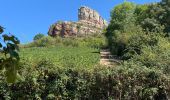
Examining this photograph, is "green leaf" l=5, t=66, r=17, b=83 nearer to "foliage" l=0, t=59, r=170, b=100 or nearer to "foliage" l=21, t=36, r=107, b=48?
"foliage" l=0, t=59, r=170, b=100

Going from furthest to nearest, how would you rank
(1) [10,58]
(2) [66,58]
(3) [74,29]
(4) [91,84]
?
(3) [74,29], (2) [66,58], (4) [91,84], (1) [10,58]

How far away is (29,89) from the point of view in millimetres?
15000

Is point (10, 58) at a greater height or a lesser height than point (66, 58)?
greater

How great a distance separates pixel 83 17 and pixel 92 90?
12800 cm

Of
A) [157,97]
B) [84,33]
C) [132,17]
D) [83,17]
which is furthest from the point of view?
[83,17]

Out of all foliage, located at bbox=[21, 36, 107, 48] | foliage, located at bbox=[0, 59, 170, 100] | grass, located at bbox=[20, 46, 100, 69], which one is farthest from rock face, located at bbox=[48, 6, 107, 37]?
foliage, located at bbox=[0, 59, 170, 100]

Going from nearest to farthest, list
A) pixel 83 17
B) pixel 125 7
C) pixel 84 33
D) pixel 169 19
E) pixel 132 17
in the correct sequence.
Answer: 1. pixel 169 19
2. pixel 132 17
3. pixel 125 7
4. pixel 84 33
5. pixel 83 17

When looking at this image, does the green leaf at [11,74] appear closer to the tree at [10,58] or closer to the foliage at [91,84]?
the tree at [10,58]

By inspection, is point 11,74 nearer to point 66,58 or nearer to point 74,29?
point 66,58

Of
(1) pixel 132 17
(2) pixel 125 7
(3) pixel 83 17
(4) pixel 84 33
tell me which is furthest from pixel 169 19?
(3) pixel 83 17

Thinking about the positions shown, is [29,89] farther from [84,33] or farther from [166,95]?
[84,33]

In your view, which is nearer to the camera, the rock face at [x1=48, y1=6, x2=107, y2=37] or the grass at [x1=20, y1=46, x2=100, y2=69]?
the grass at [x1=20, y1=46, x2=100, y2=69]

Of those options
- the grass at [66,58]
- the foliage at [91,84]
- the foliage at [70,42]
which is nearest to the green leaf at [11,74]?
the foliage at [91,84]

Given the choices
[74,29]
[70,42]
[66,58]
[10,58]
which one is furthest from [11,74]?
[74,29]
